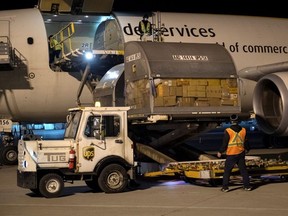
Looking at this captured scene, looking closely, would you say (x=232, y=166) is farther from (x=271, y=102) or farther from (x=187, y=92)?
(x=271, y=102)

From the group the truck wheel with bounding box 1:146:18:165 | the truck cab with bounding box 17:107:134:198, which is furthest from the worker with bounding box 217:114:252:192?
the truck wheel with bounding box 1:146:18:165

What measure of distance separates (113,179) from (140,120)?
2.12m

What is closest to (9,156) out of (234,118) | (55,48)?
(55,48)

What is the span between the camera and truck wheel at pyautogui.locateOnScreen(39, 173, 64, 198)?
35.5ft

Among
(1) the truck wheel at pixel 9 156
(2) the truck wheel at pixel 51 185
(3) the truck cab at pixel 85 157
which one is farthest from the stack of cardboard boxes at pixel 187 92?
(1) the truck wheel at pixel 9 156

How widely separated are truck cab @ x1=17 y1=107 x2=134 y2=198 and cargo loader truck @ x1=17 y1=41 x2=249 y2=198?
20 mm

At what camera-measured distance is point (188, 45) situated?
13.3 metres

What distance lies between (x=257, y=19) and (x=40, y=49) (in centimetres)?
813

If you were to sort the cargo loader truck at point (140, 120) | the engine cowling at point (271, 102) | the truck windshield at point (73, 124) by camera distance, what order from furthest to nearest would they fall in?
the engine cowling at point (271, 102) < the truck windshield at point (73, 124) < the cargo loader truck at point (140, 120)

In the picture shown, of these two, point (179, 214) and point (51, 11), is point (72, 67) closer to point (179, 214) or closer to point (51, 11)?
point (51, 11)

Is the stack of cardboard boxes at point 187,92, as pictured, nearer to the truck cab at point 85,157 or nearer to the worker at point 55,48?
the truck cab at point 85,157

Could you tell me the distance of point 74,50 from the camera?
17.2 meters

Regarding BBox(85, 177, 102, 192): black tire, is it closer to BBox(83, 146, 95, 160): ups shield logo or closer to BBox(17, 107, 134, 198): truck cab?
BBox(17, 107, 134, 198): truck cab

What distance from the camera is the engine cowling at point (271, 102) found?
43.8ft
